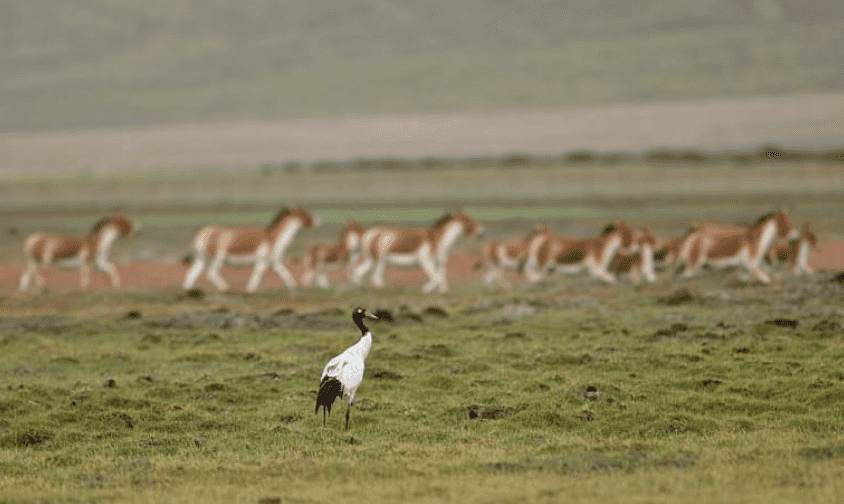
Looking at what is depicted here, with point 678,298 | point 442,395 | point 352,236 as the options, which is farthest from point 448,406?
point 352,236

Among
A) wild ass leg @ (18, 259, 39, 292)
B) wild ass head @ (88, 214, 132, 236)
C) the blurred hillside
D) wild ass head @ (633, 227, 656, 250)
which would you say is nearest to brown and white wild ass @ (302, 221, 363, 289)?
wild ass head @ (88, 214, 132, 236)

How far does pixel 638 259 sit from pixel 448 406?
1605cm

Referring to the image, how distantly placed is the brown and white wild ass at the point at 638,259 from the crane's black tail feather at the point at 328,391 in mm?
16944

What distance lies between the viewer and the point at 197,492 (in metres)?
12.3

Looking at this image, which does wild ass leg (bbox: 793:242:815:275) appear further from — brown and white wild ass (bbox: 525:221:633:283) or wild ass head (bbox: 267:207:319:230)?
wild ass head (bbox: 267:207:319:230)

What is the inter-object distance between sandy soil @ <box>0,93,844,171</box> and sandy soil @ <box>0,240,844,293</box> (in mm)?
53826

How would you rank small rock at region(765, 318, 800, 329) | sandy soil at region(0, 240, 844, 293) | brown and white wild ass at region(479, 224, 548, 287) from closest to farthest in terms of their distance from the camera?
small rock at region(765, 318, 800, 329) < brown and white wild ass at region(479, 224, 548, 287) < sandy soil at region(0, 240, 844, 293)

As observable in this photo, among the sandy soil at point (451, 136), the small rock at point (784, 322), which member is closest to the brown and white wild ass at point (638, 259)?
the small rock at point (784, 322)

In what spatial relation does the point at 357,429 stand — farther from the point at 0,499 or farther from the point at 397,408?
the point at 0,499

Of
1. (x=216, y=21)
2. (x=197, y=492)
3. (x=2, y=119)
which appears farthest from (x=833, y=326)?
(x=216, y=21)

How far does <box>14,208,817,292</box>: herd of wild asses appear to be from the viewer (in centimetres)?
2989

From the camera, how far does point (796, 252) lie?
1289 inches

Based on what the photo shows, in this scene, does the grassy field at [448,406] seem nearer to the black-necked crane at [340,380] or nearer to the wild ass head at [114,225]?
the black-necked crane at [340,380]

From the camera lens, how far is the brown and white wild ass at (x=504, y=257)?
32656mm
